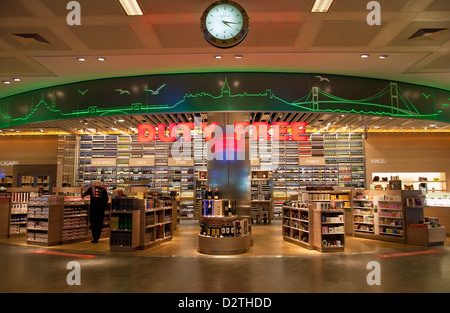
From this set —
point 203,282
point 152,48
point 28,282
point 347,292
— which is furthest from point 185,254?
point 152,48

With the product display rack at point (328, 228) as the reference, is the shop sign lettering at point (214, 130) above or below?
above

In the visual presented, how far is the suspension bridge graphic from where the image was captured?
794 centimetres

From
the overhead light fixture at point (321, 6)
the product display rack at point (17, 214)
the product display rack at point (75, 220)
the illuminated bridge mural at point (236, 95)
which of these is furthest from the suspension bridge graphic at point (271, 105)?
the product display rack at point (17, 214)

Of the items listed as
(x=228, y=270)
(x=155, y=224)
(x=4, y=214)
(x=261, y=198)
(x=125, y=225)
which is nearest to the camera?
(x=228, y=270)

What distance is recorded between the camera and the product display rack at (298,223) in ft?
27.1

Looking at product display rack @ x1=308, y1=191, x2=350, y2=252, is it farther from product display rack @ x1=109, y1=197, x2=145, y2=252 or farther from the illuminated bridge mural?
product display rack @ x1=109, y1=197, x2=145, y2=252

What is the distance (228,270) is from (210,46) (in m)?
4.55

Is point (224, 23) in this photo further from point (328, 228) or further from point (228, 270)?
point (328, 228)

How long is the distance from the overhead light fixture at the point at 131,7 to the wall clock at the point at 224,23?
4.14ft

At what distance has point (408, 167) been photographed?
14.6m

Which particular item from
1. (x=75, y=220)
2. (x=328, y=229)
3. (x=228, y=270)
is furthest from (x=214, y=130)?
(x=75, y=220)

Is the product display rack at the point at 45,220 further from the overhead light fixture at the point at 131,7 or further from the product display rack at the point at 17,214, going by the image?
the overhead light fixture at the point at 131,7

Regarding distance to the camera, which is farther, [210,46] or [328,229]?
[328,229]

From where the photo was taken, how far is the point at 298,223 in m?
8.85
